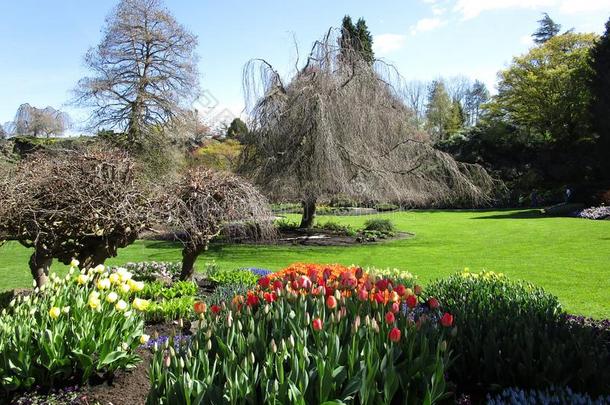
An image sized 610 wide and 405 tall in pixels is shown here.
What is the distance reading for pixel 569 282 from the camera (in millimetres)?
8734

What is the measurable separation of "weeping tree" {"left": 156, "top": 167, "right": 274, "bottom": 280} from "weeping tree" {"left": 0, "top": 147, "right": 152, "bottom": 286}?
499 millimetres

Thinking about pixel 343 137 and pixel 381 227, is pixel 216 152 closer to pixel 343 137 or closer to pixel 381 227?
pixel 381 227

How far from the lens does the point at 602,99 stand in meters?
25.7

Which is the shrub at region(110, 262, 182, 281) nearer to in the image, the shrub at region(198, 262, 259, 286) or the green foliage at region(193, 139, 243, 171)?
the shrub at region(198, 262, 259, 286)

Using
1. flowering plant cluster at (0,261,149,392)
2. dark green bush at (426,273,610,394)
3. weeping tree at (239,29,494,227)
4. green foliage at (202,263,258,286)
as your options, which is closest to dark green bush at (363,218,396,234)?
weeping tree at (239,29,494,227)

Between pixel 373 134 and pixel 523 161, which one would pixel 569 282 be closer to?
pixel 373 134

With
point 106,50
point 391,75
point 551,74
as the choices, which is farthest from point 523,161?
point 106,50

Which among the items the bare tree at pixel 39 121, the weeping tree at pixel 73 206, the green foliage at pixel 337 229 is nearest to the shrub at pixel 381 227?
the green foliage at pixel 337 229

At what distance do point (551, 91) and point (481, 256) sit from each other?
27.5m

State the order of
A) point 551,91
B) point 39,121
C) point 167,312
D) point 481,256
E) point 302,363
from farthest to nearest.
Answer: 1. point 551,91
2. point 39,121
3. point 481,256
4. point 167,312
5. point 302,363

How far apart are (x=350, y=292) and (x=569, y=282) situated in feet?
20.6

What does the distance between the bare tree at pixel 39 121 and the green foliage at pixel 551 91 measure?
3124 centimetres

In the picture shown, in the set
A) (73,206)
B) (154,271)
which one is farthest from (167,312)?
(154,271)

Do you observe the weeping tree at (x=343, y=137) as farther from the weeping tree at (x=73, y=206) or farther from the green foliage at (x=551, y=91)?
Result: the green foliage at (x=551, y=91)
